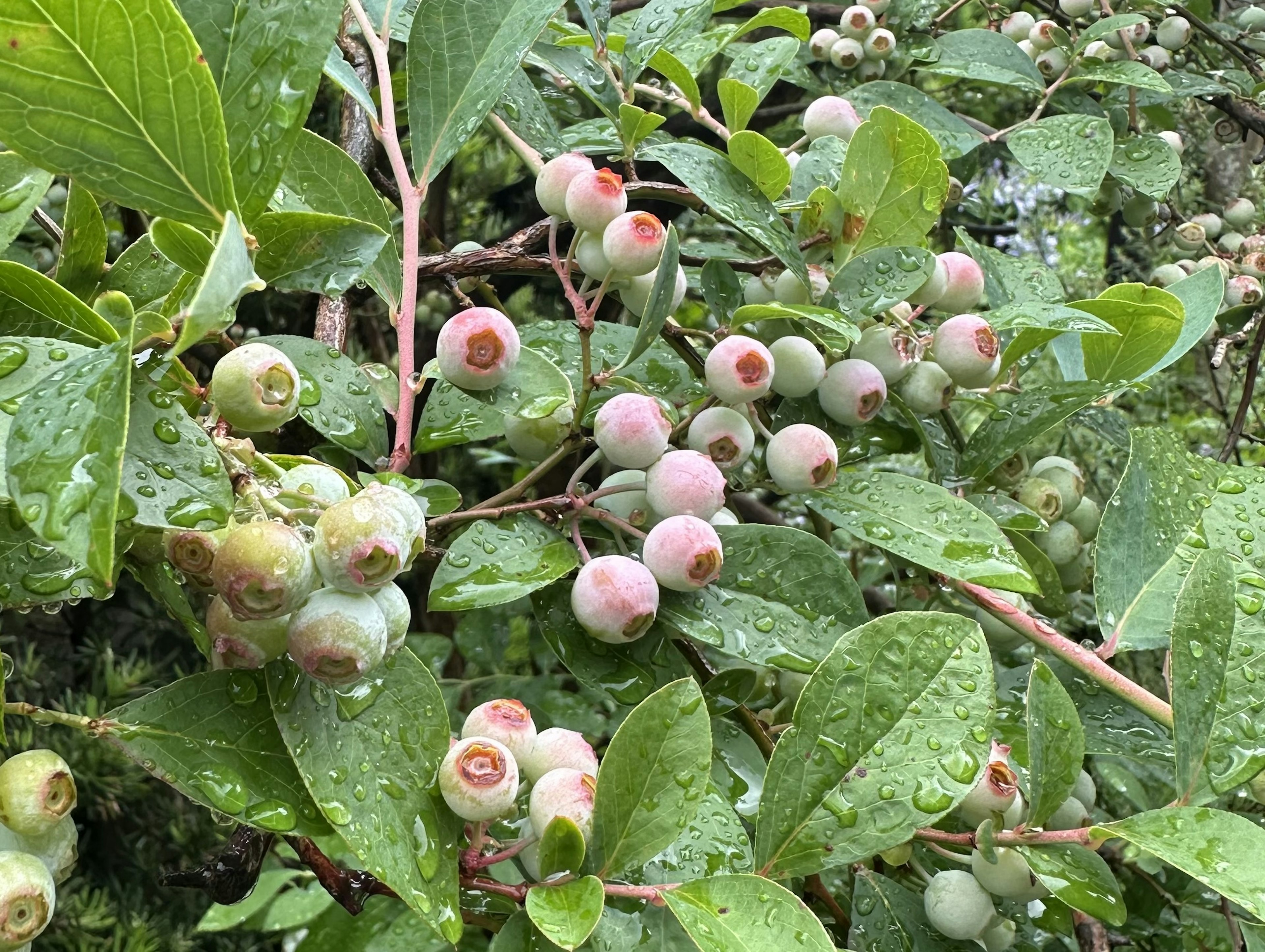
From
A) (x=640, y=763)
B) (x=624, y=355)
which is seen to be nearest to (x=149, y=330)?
(x=640, y=763)

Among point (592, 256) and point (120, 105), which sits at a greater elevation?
point (120, 105)

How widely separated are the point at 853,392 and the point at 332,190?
39cm

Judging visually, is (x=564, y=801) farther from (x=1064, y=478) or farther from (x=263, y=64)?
(x=1064, y=478)

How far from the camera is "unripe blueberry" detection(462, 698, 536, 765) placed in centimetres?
56

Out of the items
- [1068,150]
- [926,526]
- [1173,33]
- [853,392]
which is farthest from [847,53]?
[926,526]

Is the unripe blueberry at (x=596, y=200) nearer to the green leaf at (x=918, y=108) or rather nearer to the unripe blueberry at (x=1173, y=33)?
the green leaf at (x=918, y=108)

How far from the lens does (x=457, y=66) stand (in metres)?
0.71

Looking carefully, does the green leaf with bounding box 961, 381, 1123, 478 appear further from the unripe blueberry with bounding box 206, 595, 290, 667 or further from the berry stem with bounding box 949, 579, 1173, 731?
the unripe blueberry with bounding box 206, 595, 290, 667

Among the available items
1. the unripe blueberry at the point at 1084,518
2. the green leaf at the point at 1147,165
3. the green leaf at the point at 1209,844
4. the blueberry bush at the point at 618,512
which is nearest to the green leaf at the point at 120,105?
the blueberry bush at the point at 618,512

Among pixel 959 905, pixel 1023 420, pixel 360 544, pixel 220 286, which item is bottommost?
pixel 959 905

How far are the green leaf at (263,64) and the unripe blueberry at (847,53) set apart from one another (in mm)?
1030

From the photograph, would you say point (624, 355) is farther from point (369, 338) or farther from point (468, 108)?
point (369, 338)

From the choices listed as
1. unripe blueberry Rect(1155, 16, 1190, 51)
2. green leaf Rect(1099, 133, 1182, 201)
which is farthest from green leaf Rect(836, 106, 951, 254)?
unripe blueberry Rect(1155, 16, 1190, 51)

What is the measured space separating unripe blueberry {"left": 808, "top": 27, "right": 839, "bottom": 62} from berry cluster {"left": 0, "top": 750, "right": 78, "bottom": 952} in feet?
4.11
